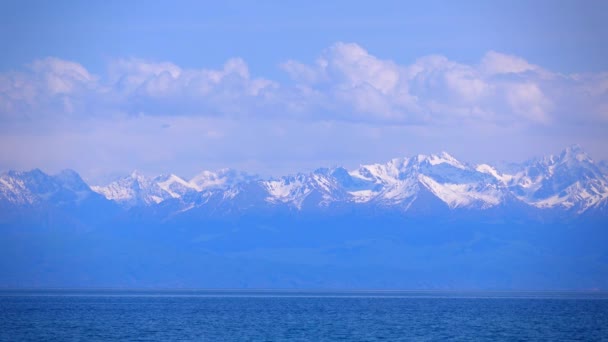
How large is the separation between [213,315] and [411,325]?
4476 centimetres

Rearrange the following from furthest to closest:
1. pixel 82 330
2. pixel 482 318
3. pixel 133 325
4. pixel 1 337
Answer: pixel 482 318
pixel 133 325
pixel 82 330
pixel 1 337

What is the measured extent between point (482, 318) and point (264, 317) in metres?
34.9

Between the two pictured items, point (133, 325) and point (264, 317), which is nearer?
point (133, 325)

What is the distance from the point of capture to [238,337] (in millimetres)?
127125

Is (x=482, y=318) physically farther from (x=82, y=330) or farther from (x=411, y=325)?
(x=82, y=330)

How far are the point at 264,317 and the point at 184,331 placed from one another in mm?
42516

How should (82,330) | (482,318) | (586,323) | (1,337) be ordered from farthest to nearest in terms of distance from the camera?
(482,318)
(586,323)
(82,330)
(1,337)

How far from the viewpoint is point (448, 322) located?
159m

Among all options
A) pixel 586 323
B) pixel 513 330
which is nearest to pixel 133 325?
pixel 513 330

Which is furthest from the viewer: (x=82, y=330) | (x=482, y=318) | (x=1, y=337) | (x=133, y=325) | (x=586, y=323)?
(x=482, y=318)

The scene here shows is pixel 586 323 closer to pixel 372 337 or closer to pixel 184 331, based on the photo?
pixel 372 337

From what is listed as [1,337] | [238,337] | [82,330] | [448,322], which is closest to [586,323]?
[448,322]

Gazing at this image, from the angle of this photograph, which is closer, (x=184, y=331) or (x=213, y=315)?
(x=184, y=331)

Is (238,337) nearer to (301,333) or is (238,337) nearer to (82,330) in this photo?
(301,333)
